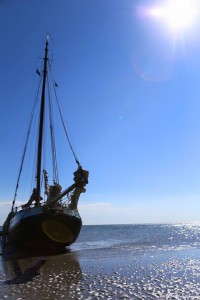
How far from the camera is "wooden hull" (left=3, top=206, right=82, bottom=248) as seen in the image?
104 ft

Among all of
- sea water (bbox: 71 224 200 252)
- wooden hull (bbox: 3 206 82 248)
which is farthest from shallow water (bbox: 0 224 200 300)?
sea water (bbox: 71 224 200 252)

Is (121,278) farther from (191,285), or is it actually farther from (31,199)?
(31,199)

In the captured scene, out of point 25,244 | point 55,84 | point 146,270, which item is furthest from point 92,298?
point 55,84

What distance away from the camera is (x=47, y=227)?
3178cm

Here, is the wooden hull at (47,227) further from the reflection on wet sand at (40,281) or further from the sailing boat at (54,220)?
the reflection on wet sand at (40,281)

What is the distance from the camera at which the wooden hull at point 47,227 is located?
31.7 m

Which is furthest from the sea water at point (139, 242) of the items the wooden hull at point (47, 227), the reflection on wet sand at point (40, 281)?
the reflection on wet sand at point (40, 281)

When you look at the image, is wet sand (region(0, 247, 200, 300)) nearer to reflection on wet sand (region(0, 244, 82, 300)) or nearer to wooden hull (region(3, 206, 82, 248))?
reflection on wet sand (region(0, 244, 82, 300))

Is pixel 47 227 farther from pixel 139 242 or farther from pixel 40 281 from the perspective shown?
Answer: pixel 139 242

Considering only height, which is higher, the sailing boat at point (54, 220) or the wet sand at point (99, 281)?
the sailing boat at point (54, 220)

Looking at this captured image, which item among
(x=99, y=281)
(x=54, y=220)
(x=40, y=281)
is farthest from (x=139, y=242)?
(x=40, y=281)

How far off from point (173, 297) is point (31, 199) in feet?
96.7

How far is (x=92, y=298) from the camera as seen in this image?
40.5 ft

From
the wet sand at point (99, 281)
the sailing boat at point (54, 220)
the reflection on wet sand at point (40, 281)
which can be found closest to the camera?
the wet sand at point (99, 281)
